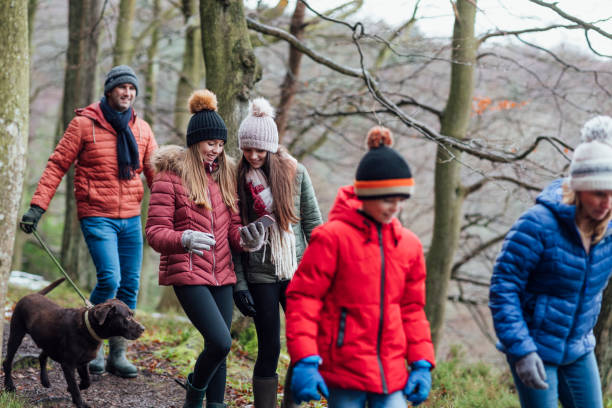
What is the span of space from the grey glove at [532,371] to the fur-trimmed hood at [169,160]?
2488mm

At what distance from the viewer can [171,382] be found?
5746 millimetres

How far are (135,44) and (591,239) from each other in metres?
13.1

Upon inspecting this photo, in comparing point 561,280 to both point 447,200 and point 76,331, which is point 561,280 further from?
point 447,200

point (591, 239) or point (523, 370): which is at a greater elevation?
point (591, 239)

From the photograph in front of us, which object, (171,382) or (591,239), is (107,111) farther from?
(591,239)

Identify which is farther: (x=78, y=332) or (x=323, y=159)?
(x=323, y=159)

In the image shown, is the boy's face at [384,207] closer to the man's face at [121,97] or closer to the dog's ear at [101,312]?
the dog's ear at [101,312]

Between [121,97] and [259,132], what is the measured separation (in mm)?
1589

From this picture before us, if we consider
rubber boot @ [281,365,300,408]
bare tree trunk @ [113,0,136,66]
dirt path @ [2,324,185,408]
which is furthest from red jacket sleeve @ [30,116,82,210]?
bare tree trunk @ [113,0,136,66]

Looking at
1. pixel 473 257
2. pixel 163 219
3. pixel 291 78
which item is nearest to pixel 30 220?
pixel 163 219

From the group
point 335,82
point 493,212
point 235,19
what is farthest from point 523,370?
point 493,212

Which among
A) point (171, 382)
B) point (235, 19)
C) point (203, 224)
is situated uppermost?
point (235, 19)

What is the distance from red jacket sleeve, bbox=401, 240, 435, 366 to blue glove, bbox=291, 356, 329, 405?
20.9 inches

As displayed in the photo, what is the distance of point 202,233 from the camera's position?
3949mm
